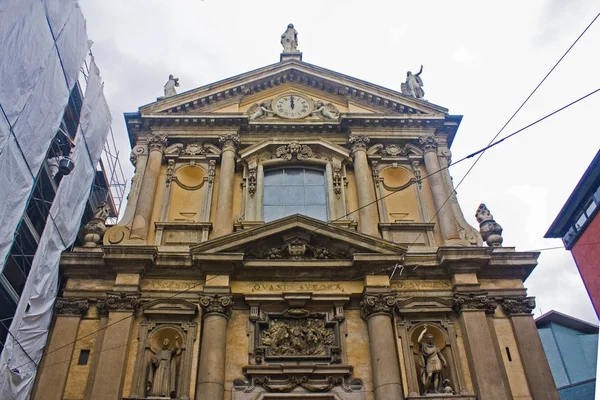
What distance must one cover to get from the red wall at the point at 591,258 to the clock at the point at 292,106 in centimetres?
1113

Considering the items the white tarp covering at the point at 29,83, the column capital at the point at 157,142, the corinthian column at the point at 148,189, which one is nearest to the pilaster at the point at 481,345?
the corinthian column at the point at 148,189

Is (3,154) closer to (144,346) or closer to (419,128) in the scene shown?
(144,346)

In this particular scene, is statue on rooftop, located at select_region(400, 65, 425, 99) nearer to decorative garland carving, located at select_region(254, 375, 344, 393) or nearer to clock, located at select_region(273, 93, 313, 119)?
clock, located at select_region(273, 93, 313, 119)

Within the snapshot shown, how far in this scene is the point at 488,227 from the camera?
14586 mm

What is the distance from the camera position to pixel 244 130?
17062 mm

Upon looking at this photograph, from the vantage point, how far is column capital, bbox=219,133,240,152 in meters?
16.4

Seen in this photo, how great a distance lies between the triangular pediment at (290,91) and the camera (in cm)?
1722

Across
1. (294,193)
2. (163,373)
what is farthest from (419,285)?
(163,373)

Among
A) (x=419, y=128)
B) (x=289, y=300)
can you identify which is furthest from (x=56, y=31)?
(x=419, y=128)

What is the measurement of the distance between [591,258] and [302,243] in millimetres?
12185

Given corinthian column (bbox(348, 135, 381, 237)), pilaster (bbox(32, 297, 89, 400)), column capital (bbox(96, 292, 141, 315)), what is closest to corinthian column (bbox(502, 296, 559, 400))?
corinthian column (bbox(348, 135, 381, 237))

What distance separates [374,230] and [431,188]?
7.84ft

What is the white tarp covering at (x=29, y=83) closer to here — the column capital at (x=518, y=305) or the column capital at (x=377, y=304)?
the column capital at (x=377, y=304)

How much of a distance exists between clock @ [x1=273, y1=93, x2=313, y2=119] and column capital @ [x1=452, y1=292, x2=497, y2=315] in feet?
25.1
